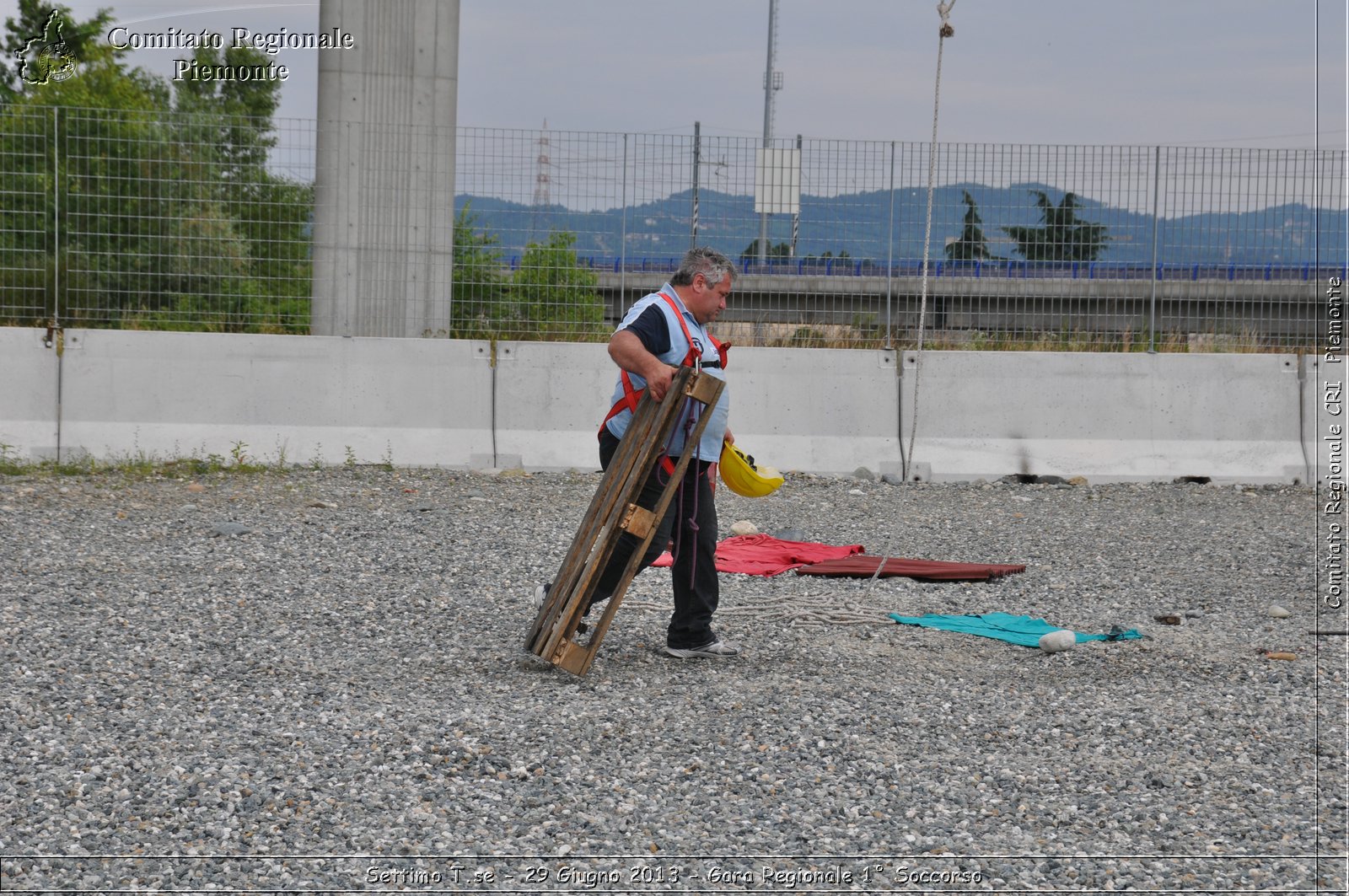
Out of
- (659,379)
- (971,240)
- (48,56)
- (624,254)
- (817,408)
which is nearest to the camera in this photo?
(659,379)

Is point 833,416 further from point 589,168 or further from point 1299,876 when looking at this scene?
point 1299,876

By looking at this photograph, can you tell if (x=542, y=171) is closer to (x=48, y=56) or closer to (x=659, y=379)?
(x=659, y=379)

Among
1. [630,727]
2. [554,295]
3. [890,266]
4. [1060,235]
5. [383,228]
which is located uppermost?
[1060,235]

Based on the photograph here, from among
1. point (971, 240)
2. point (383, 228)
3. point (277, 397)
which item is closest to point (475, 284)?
point (383, 228)

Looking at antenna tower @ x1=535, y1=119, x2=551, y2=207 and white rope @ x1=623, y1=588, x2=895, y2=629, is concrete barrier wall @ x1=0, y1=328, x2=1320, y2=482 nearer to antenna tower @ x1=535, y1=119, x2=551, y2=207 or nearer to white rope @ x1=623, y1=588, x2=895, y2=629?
antenna tower @ x1=535, y1=119, x2=551, y2=207

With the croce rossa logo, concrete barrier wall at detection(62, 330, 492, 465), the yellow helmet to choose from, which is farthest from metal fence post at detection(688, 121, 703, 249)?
the croce rossa logo

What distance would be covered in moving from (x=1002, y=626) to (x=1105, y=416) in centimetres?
575

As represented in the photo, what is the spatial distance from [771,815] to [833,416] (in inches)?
317

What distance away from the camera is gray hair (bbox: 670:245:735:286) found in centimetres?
582

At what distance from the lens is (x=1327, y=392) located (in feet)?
39.5

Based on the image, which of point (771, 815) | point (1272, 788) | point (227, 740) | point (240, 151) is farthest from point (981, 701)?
point (240, 151)

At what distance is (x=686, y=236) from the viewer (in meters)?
12.4

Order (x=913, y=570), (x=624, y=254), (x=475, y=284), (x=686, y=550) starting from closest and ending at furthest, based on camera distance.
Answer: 1. (x=686, y=550)
2. (x=913, y=570)
3. (x=475, y=284)
4. (x=624, y=254)

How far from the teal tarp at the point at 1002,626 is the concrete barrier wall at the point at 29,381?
7928 mm
